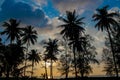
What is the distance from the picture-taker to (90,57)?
54.0 meters

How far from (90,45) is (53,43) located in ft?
60.3

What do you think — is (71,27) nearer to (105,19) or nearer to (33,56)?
(105,19)

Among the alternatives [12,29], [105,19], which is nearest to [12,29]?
[12,29]

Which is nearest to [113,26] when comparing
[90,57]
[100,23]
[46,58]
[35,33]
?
[100,23]

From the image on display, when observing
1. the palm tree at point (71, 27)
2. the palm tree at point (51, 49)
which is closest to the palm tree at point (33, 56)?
the palm tree at point (51, 49)

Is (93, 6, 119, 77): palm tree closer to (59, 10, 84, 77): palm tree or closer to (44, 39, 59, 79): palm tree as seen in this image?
(59, 10, 84, 77): palm tree

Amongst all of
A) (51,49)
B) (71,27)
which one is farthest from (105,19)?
(51,49)

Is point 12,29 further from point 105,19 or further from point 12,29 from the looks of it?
point 105,19

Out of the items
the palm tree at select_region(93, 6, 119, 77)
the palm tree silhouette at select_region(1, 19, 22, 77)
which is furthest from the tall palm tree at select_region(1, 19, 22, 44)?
the palm tree at select_region(93, 6, 119, 77)

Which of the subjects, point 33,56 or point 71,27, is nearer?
point 71,27

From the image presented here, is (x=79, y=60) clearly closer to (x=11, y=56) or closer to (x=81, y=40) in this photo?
(x=81, y=40)

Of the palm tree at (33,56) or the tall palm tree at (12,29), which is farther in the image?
the palm tree at (33,56)

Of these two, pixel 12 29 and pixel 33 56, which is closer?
pixel 12 29

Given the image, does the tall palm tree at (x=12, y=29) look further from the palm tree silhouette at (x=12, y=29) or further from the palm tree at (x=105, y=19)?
the palm tree at (x=105, y=19)
